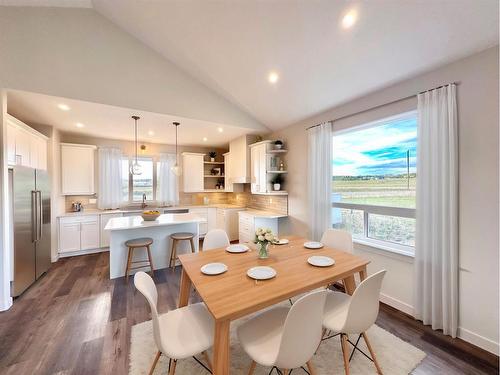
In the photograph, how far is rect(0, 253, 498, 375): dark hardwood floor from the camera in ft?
5.40

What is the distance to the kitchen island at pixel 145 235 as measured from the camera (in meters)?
3.16

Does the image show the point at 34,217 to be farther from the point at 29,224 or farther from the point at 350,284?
the point at 350,284

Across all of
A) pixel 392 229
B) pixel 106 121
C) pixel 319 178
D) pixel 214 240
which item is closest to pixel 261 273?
pixel 214 240

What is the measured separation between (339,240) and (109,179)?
487 centimetres

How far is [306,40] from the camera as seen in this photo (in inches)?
90.0

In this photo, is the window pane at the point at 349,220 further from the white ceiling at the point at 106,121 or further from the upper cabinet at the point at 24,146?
the upper cabinet at the point at 24,146

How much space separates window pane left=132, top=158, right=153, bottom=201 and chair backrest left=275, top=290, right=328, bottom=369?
16.6ft

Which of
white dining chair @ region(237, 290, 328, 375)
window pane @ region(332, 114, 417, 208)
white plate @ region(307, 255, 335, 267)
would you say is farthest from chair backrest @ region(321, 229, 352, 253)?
white dining chair @ region(237, 290, 328, 375)

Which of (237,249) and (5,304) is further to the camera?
(5,304)

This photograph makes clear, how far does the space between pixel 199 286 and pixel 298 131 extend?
320 centimetres

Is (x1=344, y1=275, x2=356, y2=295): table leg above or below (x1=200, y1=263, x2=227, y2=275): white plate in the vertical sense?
below

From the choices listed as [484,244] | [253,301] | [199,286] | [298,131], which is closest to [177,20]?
[298,131]

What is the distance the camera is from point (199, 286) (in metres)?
1.46

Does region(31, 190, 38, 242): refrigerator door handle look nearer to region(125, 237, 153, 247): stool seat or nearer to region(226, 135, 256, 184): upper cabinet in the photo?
region(125, 237, 153, 247): stool seat
